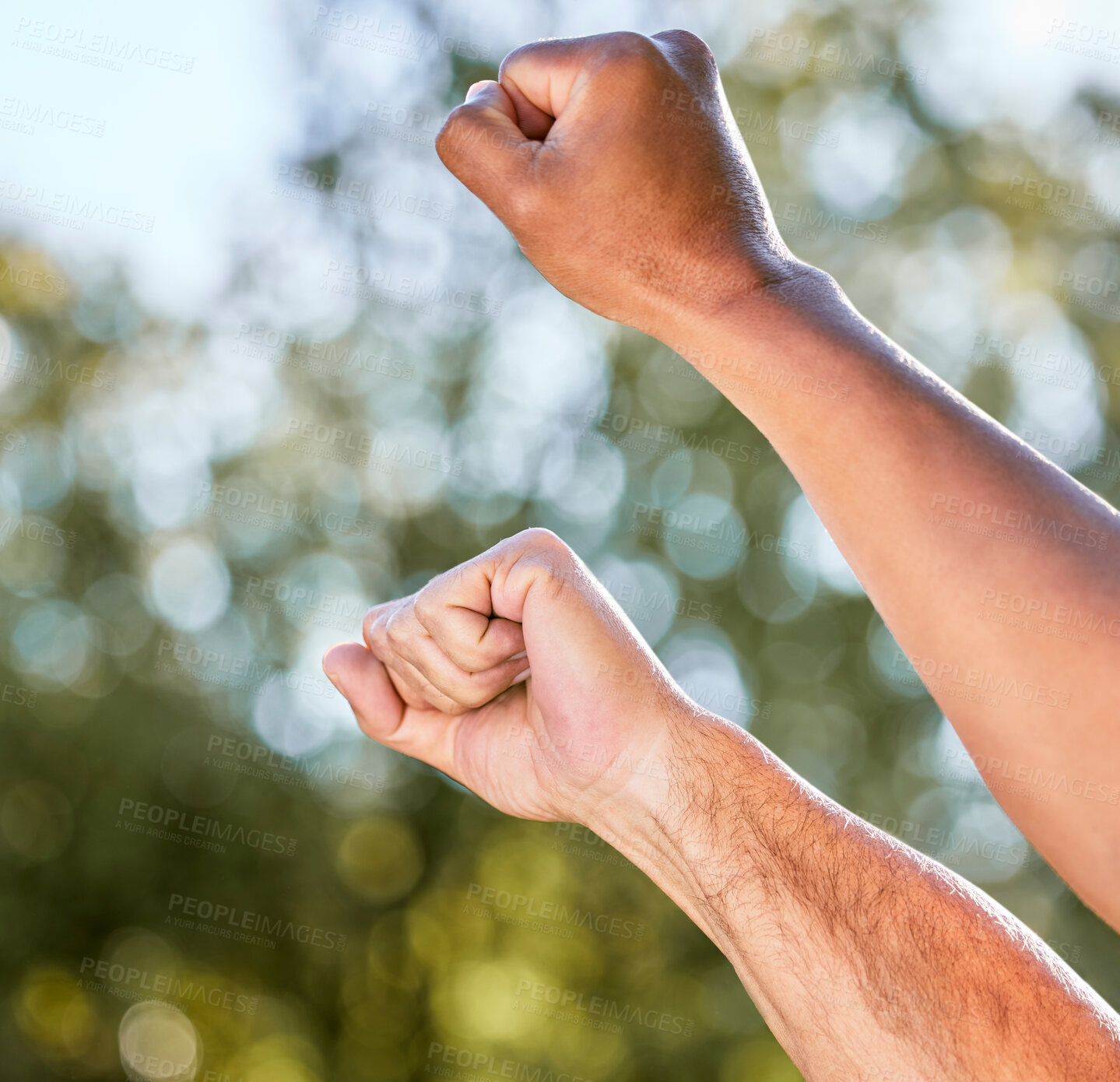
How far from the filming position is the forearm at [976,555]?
33.6 inches

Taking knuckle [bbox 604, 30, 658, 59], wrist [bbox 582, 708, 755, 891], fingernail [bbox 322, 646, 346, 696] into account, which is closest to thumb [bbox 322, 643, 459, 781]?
fingernail [bbox 322, 646, 346, 696]

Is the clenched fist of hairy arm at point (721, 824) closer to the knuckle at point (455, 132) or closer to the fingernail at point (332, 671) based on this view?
the fingernail at point (332, 671)

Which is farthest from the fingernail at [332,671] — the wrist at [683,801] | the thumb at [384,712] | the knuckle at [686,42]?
the knuckle at [686,42]

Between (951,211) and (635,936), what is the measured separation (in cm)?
850

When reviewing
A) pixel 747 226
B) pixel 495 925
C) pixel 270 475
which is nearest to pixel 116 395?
pixel 270 475

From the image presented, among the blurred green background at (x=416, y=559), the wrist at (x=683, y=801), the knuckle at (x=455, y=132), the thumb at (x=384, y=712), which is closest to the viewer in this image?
the knuckle at (x=455, y=132)

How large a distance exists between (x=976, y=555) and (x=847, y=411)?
7.7 inches

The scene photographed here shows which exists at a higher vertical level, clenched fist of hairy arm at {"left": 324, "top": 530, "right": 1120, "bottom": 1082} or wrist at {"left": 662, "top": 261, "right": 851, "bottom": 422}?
wrist at {"left": 662, "top": 261, "right": 851, "bottom": 422}

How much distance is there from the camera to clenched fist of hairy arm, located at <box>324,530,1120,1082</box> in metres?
1.09

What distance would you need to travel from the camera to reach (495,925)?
8719mm

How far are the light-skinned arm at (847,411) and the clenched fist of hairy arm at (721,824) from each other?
0.23m

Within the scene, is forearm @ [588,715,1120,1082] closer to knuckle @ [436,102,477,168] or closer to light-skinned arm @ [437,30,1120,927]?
light-skinned arm @ [437,30,1120,927]

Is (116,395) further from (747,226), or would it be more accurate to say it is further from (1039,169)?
(1039,169)

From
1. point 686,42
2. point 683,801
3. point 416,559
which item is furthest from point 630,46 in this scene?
point 416,559
